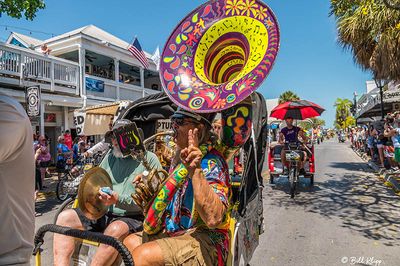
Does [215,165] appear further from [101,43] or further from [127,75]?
[127,75]

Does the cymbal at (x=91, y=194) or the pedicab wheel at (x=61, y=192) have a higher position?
the cymbal at (x=91, y=194)

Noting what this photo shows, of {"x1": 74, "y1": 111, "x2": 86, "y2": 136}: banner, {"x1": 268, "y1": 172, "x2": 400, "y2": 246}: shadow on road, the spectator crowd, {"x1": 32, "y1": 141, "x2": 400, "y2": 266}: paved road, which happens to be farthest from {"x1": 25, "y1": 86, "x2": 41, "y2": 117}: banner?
the spectator crowd

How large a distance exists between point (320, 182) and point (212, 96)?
814cm

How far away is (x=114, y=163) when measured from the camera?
3209 millimetres

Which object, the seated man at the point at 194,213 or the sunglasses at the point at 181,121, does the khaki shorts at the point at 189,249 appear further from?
the sunglasses at the point at 181,121

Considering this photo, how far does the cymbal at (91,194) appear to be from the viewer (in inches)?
87.2

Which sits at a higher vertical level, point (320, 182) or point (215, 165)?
point (215, 165)

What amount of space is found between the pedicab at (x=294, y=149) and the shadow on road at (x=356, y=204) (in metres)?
0.44

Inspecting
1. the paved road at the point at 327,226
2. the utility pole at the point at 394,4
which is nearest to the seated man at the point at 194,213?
the paved road at the point at 327,226

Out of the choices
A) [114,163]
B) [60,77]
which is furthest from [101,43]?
[114,163]

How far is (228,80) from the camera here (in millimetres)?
2459

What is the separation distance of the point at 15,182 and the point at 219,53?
→ 5.90 feet

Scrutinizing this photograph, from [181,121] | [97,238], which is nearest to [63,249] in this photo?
[97,238]

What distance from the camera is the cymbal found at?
2215 mm
